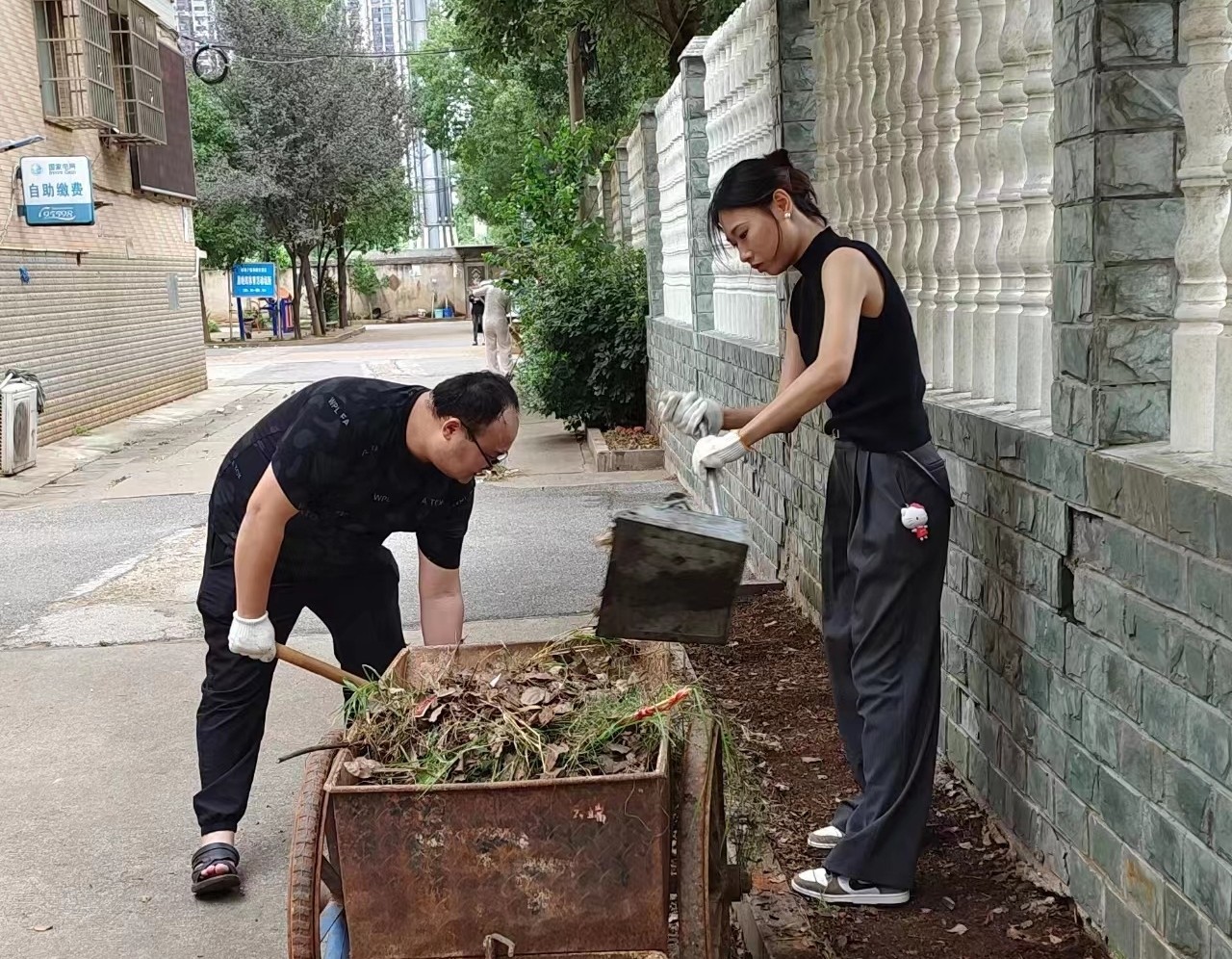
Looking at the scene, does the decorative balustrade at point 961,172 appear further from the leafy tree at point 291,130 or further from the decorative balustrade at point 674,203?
the leafy tree at point 291,130

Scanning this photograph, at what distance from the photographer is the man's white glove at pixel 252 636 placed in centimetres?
372

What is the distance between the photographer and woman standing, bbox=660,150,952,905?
3.38 m

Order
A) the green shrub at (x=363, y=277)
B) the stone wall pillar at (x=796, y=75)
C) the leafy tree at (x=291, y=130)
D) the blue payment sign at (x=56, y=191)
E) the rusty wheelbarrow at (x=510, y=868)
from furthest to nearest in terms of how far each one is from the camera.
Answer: the green shrub at (x=363, y=277)
the leafy tree at (x=291, y=130)
the blue payment sign at (x=56, y=191)
the stone wall pillar at (x=796, y=75)
the rusty wheelbarrow at (x=510, y=868)

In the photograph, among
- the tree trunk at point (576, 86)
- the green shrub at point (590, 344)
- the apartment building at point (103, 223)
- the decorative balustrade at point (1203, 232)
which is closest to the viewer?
the decorative balustrade at point (1203, 232)

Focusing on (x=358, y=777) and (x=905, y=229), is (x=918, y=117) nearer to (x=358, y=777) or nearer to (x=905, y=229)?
(x=905, y=229)

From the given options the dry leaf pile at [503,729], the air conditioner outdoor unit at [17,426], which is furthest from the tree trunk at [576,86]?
the dry leaf pile at [503,729]

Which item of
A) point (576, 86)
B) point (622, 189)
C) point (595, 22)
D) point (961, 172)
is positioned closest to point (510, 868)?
point (961, 172)

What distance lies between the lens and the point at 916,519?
133 inches

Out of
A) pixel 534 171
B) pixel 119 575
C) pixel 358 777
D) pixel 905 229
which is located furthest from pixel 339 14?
pixel 358 777

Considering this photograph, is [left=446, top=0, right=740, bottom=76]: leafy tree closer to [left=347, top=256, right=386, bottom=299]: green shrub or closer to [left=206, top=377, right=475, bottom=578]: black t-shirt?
[left=206, top=377, right=475, bottom=578]: black t-shirt

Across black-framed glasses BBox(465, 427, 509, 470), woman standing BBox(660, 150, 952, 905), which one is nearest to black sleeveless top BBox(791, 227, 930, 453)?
woman standing BBox(660, 150, 952, 905)

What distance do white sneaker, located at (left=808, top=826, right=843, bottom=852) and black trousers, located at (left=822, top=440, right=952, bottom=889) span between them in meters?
0.29

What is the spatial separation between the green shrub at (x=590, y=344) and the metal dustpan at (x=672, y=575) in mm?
9794

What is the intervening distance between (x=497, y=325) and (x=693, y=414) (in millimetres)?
15904
